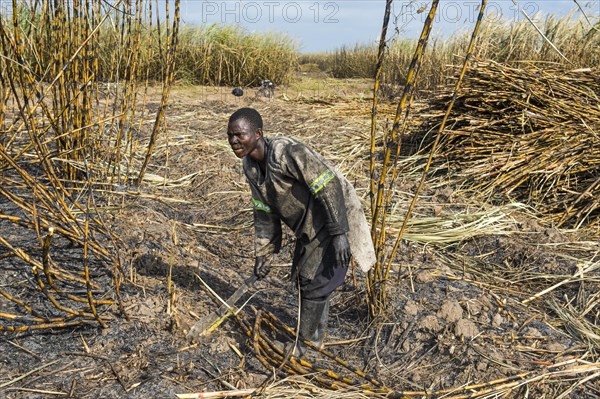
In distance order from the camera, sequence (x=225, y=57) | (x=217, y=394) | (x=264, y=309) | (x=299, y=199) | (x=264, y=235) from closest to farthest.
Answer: (x=217, y=394) < (x=299, y=199) < (x=264, y=235) < (x=264, y=309) < (x=225, y=57)

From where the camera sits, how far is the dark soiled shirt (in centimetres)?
236

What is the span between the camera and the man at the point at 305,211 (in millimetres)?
2371

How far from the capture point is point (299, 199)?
2.52 m

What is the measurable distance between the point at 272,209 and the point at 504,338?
129 centimetres

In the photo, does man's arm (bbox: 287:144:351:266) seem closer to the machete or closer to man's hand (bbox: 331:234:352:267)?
man's hand (bbox: 331:234:352:267)

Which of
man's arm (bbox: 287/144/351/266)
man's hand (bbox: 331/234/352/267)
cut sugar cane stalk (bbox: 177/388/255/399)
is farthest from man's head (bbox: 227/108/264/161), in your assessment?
cut sugar cane stalk (bbox: 177/388/255/399)

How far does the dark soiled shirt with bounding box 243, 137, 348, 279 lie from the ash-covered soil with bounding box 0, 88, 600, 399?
32 cm

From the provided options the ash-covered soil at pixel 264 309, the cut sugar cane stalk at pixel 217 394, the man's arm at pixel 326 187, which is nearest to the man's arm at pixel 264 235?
the ash-covered soil at pixel 264 309

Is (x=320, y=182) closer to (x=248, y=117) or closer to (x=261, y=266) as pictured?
(x=248, y=117)

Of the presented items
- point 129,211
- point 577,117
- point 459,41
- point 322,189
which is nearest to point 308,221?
point 322,189

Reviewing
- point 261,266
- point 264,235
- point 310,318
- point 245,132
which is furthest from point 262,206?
point 310,318

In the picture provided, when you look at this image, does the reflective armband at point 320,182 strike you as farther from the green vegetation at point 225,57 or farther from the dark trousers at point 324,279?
the green vegetation at point 225,57

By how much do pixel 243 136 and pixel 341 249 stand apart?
0.63 meters

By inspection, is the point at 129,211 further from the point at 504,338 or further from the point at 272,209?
the point at 504,338
